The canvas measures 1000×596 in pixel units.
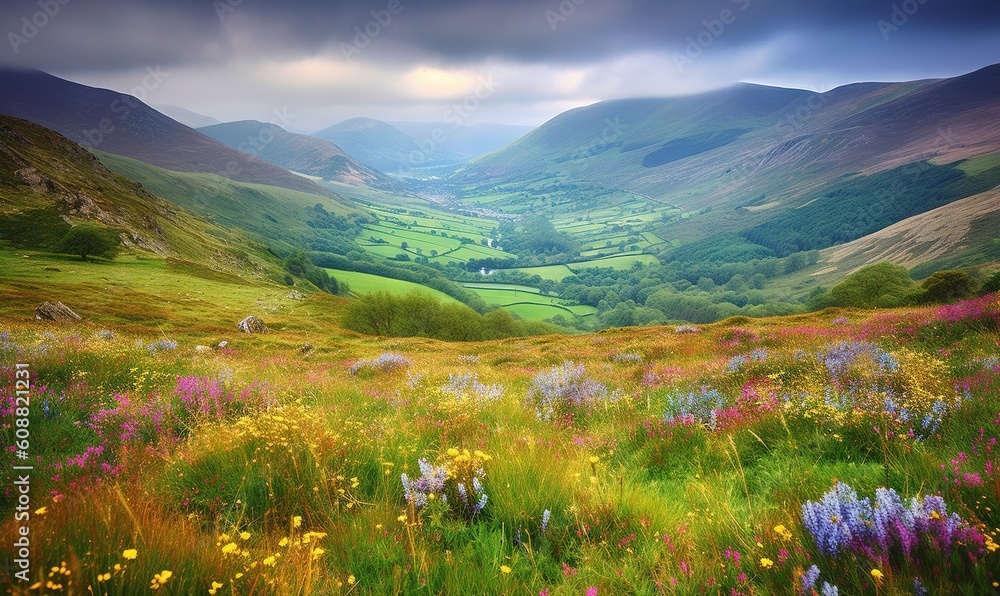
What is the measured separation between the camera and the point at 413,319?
69.4 meters

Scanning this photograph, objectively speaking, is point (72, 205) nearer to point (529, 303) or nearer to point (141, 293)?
point (141, 293)

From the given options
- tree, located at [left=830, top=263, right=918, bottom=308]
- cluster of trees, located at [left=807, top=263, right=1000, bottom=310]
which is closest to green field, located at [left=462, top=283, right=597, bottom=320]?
cluster of trees, located at [left=807, top=263, right=1000, bottom=310]

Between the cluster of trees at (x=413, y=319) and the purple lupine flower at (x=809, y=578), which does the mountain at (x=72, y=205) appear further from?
the purple lupine flower at (x=809, y=578)

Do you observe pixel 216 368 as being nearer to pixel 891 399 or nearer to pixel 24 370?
pixel 24 370

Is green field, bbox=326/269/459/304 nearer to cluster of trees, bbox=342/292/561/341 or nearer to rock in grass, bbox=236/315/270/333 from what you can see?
cluster of trees, bbox=342/292/561/341

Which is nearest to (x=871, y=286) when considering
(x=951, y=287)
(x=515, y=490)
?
(x=951, y=287)

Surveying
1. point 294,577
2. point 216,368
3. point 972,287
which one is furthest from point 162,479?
point 972,287

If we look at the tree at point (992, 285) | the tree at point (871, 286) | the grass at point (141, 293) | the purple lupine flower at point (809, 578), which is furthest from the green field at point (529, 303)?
the purple lupine flower at point (809, 578)

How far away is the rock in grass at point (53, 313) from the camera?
31656 mm

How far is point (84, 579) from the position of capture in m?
2.20

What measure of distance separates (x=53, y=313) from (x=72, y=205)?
2885 inches

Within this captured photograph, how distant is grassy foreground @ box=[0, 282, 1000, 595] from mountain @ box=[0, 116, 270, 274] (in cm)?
9236

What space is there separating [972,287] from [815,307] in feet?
162

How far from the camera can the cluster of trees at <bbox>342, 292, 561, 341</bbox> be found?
66938mm
